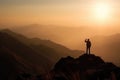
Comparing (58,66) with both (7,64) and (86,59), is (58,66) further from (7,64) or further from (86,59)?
(7,64)

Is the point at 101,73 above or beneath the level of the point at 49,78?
beneath

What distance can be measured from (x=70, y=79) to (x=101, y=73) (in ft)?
105

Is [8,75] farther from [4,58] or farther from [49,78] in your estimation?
[49,78]

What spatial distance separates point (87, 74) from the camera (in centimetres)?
4244

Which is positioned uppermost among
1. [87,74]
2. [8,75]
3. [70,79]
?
[70,79]

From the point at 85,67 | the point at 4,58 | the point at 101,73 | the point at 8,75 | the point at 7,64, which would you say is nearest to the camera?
the point at 101,73

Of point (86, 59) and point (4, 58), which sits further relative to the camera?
point (4, 58)

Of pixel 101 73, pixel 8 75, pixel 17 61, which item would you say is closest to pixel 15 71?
pixel 8 75

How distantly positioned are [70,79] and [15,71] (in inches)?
6264

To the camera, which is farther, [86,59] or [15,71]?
[15,71]

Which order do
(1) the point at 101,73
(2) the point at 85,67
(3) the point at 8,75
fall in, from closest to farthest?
(1) the point at 101,73 < (2) the point at 85,67 < (3) the point at 8,75

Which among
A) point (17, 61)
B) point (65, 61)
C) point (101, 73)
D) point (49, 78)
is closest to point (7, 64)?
point (17, 61)

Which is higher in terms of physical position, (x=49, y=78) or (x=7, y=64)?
(x=49, y=78)

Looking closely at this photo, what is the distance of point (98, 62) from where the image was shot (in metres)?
49.9
